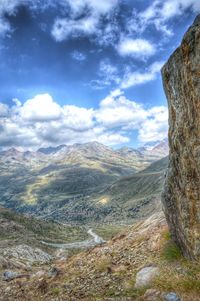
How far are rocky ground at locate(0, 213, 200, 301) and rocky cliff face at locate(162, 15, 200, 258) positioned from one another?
1813 millimetres

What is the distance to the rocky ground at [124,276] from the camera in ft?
56.9

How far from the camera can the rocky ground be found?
17.3 m

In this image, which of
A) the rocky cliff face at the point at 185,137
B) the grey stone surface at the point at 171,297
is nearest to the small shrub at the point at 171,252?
the rocky cliff face at the point at 185,137

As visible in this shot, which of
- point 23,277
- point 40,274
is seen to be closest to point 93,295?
point 40,274

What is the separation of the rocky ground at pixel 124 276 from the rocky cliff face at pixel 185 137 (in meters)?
1.81

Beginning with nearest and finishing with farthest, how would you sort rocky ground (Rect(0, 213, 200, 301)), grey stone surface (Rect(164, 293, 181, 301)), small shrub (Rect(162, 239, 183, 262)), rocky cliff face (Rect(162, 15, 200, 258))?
grey stone surface (Rect(164, 293, 181, 301))
rocky ground (Rect(0, 213, 200, 301))
rocky cliff face (Rect(162, 15, 200, 258))
small shrub (Rect(162, 239, 183, 262))

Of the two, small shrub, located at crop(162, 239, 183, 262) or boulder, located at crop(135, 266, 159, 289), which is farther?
small shrub, located at crop(162, 239, 183, 262)

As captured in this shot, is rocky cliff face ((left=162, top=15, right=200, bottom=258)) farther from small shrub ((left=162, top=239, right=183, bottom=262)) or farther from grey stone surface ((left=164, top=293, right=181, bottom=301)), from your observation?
grey stone surface ((left=164, top=293, right=181, bottom=301))

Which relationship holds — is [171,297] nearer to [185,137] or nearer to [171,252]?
[171,252]

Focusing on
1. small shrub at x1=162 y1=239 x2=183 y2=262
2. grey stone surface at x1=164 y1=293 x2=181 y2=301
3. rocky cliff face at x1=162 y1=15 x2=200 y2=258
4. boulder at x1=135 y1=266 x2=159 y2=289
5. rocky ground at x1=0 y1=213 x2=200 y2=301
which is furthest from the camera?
Result: small shrub at x1=162 y1=239 x2=183 y2=262

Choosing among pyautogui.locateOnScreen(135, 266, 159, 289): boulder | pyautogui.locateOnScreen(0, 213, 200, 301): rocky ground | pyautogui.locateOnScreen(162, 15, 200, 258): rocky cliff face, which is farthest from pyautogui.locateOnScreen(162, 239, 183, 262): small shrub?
pyautogui.locateOnScreen(135, 266, 159, 289): boulder

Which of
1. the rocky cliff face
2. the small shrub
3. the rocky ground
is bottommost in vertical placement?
the rocky ground

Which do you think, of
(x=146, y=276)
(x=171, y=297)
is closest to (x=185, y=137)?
(x=146, y=276)

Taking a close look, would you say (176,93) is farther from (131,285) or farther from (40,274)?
(40,274)
